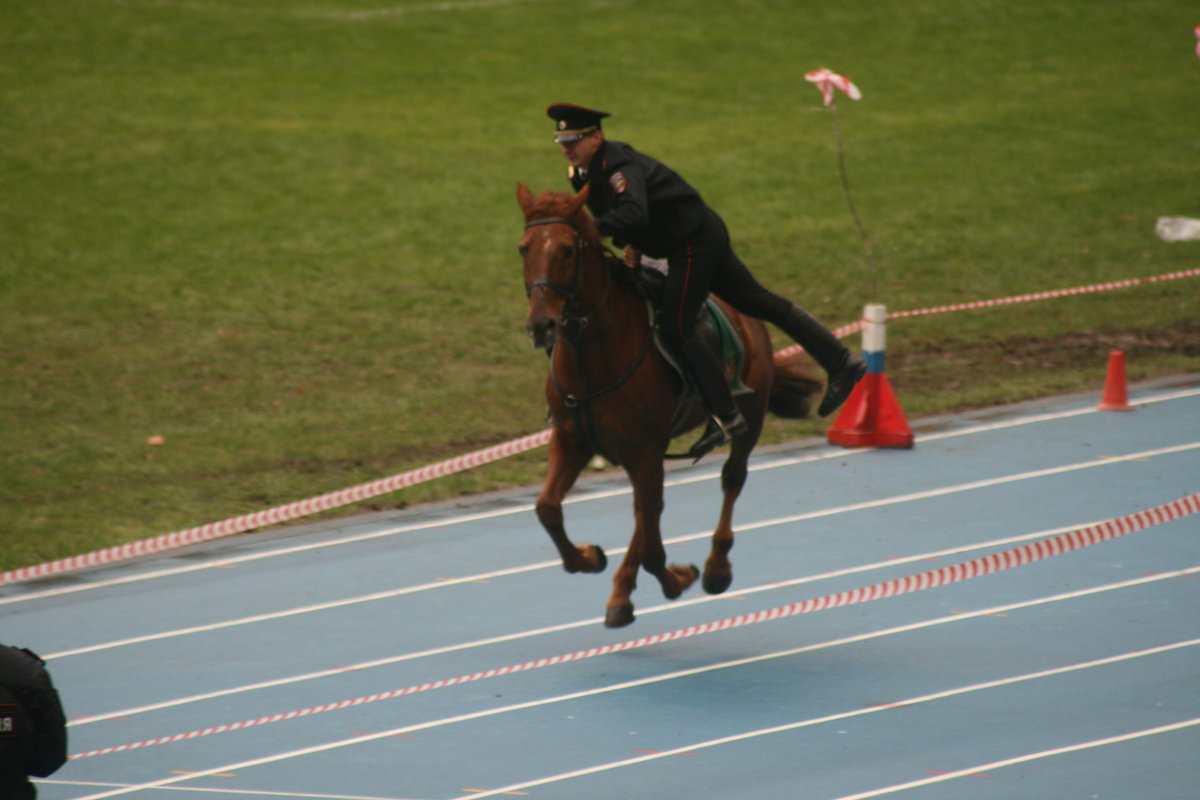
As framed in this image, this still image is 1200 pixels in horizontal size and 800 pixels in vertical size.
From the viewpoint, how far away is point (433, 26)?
37.0 m

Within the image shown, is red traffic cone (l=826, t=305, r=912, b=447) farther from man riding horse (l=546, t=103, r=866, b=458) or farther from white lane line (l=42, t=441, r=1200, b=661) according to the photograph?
man riding horse (l=546, t=103, r=866, b=458)

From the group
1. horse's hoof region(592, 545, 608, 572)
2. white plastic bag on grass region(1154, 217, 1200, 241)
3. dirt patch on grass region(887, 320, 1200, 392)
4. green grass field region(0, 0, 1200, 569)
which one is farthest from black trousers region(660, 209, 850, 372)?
white plastic bag on grass region(1154, 217, 1200, 241)

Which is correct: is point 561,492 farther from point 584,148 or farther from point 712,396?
point 584,148

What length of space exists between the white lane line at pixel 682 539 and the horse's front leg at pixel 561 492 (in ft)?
6.15

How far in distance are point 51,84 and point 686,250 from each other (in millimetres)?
24318

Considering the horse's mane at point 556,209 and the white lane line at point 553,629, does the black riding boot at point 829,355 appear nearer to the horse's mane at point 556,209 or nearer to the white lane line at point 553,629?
the white lane line at point 553,629

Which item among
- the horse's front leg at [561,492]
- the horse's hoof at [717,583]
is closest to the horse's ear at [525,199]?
the horse's front leg at [561,492]

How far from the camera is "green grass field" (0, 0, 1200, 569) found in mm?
15672

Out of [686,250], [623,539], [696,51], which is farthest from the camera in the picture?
[696,51]

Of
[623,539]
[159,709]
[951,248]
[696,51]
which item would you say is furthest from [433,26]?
[159,709]

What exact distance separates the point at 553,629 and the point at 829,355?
2437mm

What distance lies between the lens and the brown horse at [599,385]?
8.64 meters

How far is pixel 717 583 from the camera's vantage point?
34.1 ft

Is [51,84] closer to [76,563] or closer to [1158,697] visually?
[76,563]
